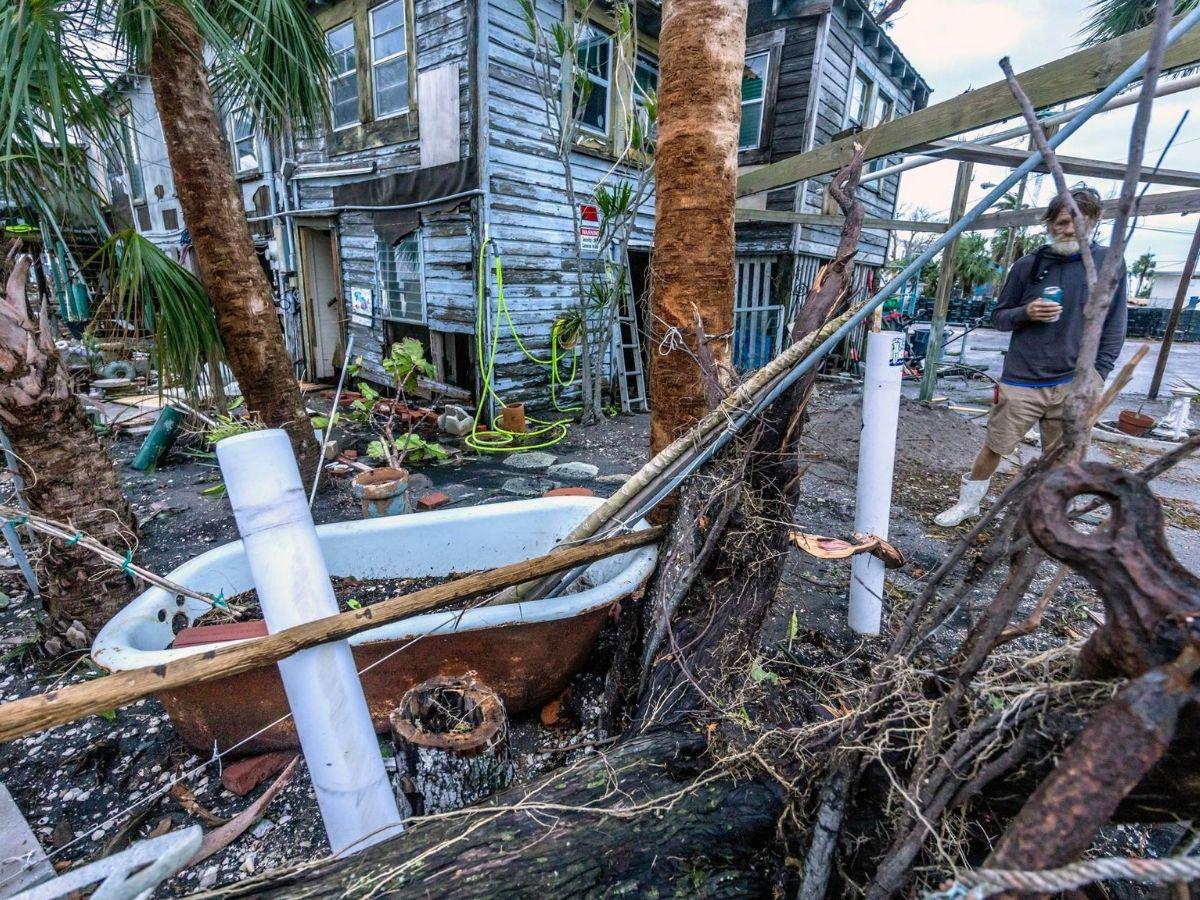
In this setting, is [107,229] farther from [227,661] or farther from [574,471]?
[574,471]

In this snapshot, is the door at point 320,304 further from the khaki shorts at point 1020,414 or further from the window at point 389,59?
the khaki shorts at point 1020,414

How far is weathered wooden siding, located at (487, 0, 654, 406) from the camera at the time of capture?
4.72m

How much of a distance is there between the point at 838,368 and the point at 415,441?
23.4ft

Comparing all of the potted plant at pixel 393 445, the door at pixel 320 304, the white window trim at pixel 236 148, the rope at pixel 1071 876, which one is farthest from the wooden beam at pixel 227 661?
the white window trim at pixel 236 148

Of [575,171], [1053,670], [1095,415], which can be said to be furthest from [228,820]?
[575,171]

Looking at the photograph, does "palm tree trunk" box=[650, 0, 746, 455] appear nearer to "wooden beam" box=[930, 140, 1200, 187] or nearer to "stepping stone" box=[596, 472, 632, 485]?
"wooden beam" box=[930, 140, 1200, 187]

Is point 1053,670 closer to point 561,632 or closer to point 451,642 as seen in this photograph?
point 561,632

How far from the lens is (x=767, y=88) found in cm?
676

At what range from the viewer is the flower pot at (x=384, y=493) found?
2.77m

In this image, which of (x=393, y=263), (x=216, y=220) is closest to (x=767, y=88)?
(x=393, y=263)

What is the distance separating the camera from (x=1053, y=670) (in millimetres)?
716

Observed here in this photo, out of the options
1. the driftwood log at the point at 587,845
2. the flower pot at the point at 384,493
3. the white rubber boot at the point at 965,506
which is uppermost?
Answer: the driftwood log at the point at 587,845

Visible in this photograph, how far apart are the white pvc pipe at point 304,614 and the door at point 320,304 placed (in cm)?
647

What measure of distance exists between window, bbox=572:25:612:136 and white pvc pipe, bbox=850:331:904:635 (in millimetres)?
4851
